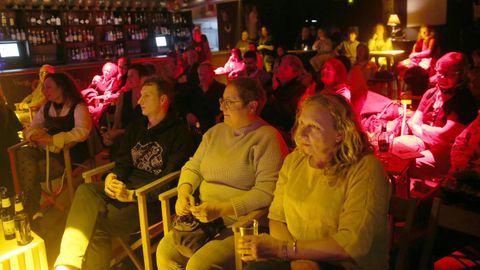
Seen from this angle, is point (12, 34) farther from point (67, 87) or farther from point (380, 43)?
point (380, 43)

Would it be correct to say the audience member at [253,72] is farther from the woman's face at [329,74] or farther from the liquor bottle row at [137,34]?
the liquor bottle row at [137,34]

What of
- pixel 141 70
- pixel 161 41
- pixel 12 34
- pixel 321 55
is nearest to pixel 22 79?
pixel 12 34

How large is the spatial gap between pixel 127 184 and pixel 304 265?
1.44 meters

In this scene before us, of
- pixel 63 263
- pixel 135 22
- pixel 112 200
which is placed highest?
pixel 135 22

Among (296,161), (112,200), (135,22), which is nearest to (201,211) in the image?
(296,161)

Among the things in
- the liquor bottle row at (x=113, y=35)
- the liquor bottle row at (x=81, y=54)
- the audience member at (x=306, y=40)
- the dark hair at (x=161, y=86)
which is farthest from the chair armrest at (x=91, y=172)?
the audience member at (x=306, y=40)

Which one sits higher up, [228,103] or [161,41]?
[161,41]

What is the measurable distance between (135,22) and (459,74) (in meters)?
9.53

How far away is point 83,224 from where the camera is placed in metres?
2.40

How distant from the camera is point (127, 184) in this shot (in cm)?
271

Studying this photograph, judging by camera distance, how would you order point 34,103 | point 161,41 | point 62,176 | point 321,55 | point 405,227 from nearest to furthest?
point 405,227
point 62,176
point 34,103
point 321,55
point 161,41

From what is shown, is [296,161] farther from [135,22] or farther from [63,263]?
[135,22]

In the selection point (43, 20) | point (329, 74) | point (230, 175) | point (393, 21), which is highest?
point (43, 20)

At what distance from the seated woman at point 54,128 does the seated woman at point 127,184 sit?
856 mm
